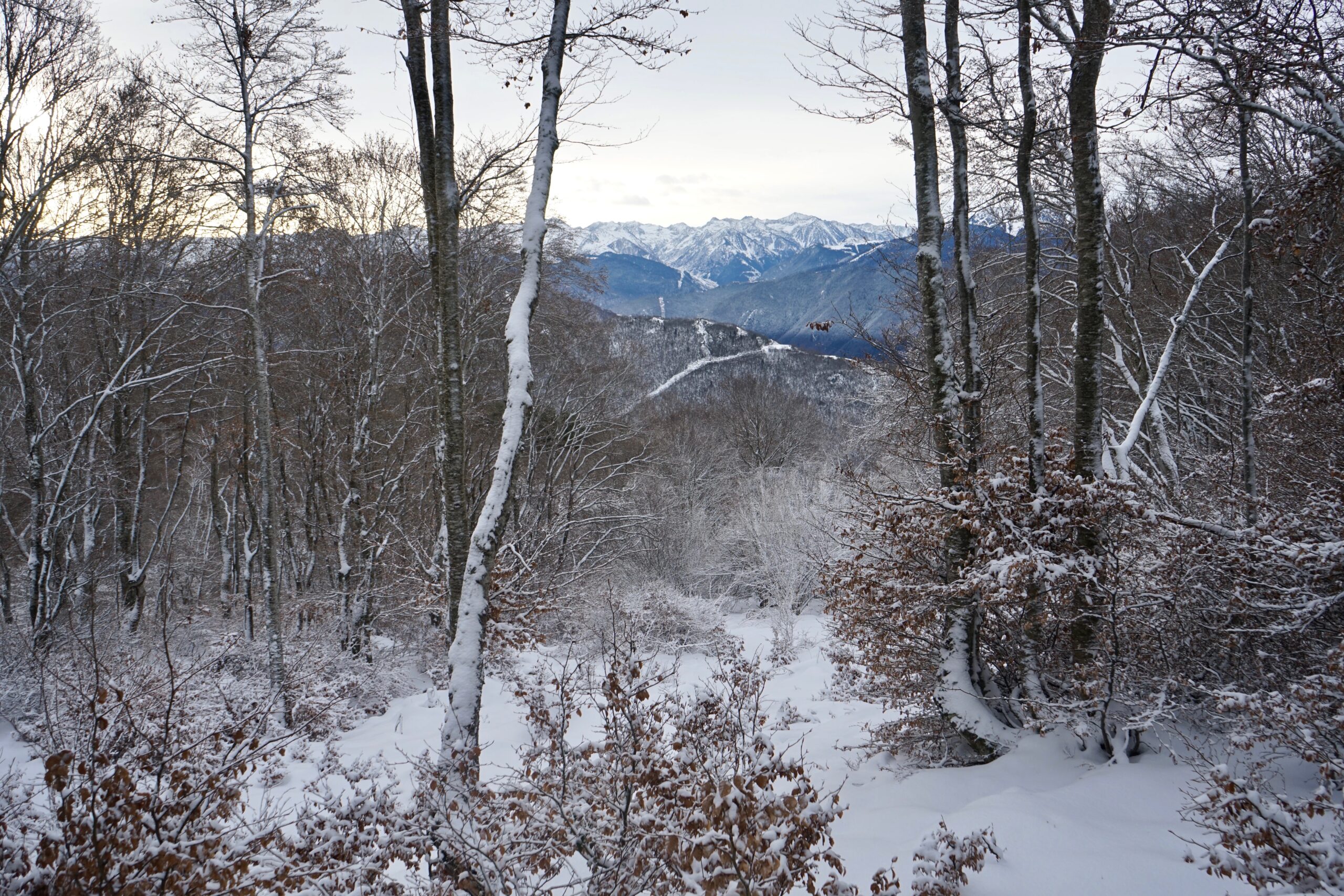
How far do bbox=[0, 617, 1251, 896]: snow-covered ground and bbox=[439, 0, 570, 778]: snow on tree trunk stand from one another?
446 mm

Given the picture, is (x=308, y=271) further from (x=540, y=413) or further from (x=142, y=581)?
(x=142, y=581)

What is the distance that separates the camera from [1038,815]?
4383 mm

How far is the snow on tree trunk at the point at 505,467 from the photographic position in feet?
15.9

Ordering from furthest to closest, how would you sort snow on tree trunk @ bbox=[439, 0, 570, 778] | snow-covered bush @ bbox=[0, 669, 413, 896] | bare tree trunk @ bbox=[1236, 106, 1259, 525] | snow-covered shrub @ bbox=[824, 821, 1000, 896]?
bare tree trunk @ bbox=[1236, 106, 1259, 525], snow on tree trunk @ bbox=[439, 0, 570, 778], snow-covered shrub @ bbox=[824, 821, 1000, 896], snow-covered bush @ bbox=[0, 669, 413, 896]

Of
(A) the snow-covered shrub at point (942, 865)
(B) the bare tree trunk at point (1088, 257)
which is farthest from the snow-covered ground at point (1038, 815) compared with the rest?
(B) the bare tree trunk at point (1088, 257)

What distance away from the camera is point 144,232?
12.5 meters

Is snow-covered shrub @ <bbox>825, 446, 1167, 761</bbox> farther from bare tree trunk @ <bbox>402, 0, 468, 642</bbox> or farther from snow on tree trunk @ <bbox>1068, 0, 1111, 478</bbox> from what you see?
bare tree trunk @ <bbox>402, 0, 468, 642</bbox>

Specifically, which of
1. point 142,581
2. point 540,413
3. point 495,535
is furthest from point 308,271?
point 495,535

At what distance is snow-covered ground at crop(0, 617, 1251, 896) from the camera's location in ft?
12.1

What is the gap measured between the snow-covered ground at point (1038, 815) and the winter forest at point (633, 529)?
4 centimetres

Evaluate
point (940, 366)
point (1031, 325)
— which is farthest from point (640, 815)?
point (1031, 325)

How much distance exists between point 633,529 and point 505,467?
47.3 feet

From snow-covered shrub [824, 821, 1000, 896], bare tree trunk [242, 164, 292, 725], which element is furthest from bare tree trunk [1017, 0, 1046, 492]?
bare tree trunk [242, 164, 292, 725]

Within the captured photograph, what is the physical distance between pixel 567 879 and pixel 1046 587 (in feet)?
13.8
